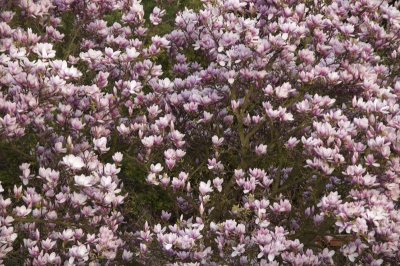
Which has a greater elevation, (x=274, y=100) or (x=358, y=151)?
(x=274, y=100)

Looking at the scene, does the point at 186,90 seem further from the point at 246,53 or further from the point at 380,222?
the point at 380,222

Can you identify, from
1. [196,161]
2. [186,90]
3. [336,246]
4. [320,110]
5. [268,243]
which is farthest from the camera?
[336,246]

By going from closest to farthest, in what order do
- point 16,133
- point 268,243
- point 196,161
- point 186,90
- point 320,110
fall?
point 268,243, point 16,133, point 320,110, point 186,90, point 196,161

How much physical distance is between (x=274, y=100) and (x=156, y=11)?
6.24 ft

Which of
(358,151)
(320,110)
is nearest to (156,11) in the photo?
(320,110)

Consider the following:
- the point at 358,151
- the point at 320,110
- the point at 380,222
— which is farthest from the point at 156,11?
the point at 380,222

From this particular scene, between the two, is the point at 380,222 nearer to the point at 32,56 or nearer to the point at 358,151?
the point at 358,151

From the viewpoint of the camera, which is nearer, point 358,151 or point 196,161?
point 358,151

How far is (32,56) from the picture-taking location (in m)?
6.73

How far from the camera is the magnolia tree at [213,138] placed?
16.9 feet

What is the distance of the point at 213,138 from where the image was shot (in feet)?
19.2

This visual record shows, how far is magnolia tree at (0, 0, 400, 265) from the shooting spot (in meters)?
5.14

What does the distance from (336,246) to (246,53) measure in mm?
2501

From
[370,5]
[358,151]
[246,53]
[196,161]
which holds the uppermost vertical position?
[370,5]
